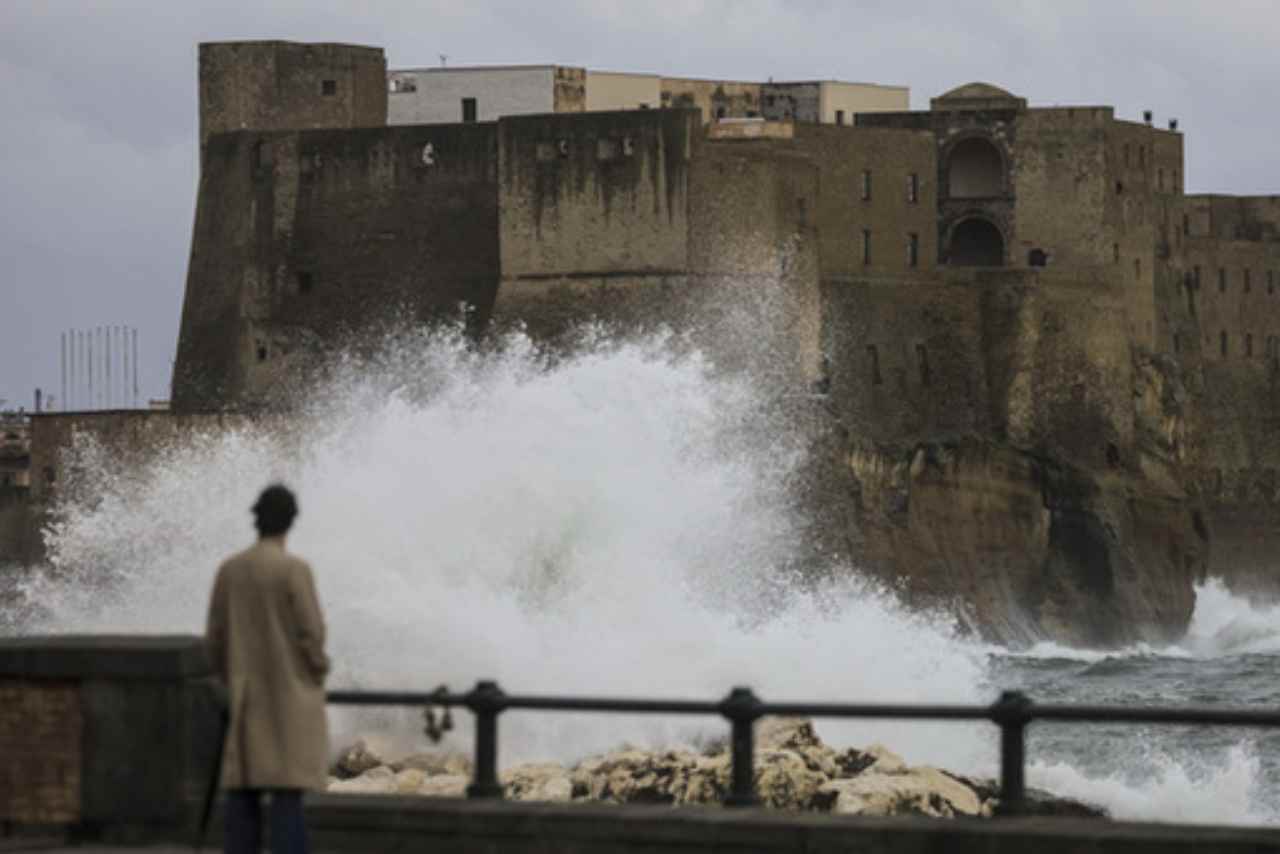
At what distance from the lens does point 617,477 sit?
34.9 m

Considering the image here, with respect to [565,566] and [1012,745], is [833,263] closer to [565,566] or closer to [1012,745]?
[565,566]

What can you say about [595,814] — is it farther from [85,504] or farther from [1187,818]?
[85,504]

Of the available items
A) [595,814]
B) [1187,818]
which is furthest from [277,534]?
[1187,818]

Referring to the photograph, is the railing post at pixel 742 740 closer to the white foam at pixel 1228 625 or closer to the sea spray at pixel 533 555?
the sea spray at pixel 533 555

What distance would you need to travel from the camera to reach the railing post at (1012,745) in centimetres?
1265

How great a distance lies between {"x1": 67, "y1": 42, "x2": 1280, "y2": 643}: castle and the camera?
5075 centimetres

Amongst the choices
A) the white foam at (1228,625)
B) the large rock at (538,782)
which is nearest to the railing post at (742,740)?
the large rock at (538,782)

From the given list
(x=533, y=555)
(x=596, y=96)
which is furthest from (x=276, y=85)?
(x=533, y=555)

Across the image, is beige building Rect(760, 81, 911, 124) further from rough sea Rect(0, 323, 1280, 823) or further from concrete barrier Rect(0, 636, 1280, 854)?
concrete barrier Rect(0, 636, 1280, 854)

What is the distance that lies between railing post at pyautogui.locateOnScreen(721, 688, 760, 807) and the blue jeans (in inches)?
77.7

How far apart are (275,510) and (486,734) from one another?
2.06m

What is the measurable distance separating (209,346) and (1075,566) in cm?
1465

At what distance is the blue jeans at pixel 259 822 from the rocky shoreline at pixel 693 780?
36.5ft

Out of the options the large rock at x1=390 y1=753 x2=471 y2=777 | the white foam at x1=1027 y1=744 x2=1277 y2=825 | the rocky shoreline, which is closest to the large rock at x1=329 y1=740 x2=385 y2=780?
the rocky shoreline
